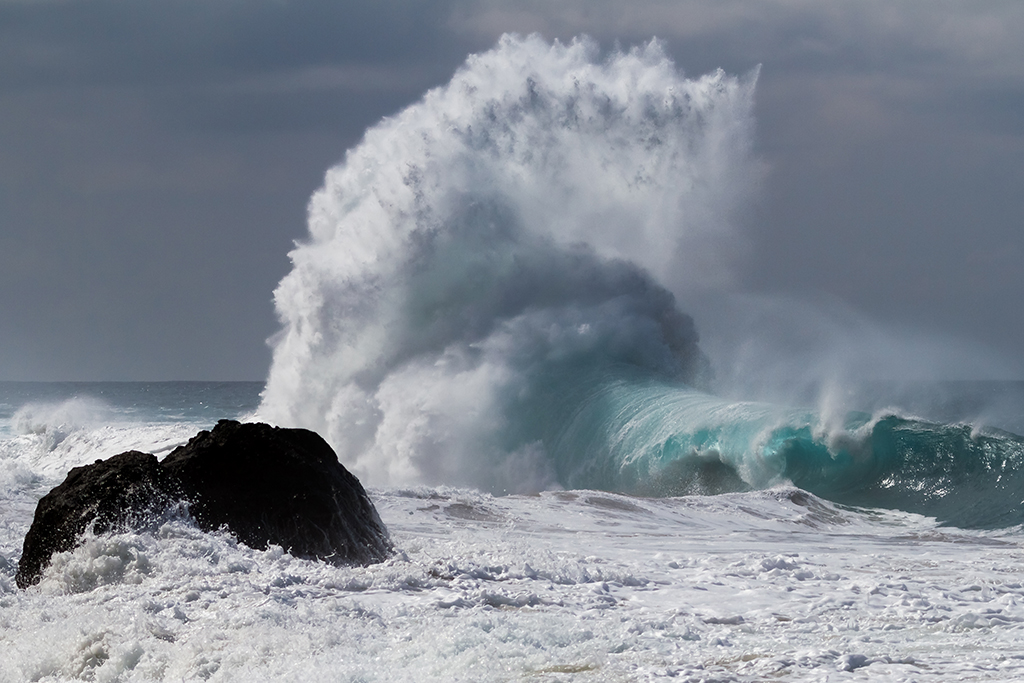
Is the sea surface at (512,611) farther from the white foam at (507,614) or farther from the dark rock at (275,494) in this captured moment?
the dark rock at (275,494)

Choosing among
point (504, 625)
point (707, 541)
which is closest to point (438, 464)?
point (707, 541)

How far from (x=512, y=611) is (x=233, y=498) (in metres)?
2.35

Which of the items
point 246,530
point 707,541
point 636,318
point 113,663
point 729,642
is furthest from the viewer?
point 636,318

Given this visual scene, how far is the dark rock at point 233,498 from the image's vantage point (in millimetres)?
7246

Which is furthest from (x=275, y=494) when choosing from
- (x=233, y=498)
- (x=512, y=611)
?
(x=512, y=611)

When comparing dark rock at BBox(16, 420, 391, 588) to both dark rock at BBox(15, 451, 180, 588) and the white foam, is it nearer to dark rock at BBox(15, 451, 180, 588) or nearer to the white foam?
dark rock at BBox(15, 451, 180, 588)

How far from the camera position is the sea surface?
17.8 feet

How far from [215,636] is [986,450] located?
526 inches

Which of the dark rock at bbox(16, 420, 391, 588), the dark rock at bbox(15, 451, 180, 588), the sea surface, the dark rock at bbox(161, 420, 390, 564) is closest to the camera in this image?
the sea surface

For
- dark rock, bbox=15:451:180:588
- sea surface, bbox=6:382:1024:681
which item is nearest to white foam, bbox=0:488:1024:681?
sea surface, bbox=6:382:1024:681

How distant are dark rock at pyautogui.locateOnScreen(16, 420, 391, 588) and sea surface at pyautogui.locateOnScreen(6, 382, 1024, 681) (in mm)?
196

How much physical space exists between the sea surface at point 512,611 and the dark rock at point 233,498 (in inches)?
7.7

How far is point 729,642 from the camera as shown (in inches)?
232

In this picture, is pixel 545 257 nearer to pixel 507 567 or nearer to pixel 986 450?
pixel 986 450
